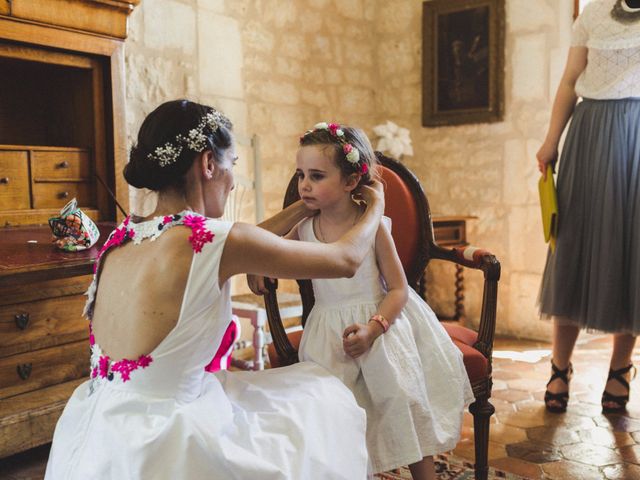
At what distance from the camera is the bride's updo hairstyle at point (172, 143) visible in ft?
4.15

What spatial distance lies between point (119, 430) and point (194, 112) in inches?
24.8

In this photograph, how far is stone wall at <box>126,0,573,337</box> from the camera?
3602 mm

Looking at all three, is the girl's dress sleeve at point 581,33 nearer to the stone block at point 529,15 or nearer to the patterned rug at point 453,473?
the stone block at point 529,15

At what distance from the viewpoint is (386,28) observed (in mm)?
4945

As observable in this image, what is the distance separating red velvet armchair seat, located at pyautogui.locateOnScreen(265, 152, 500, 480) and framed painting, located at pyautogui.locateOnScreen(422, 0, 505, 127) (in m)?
2.54

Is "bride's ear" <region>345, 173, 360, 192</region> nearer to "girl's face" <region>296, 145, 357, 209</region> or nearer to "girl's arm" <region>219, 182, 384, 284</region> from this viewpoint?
"girl's face" <region>296, 145, 357, 209</region>

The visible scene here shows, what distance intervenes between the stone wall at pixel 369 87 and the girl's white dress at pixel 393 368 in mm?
1928

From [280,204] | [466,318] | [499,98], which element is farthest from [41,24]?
[466,318]

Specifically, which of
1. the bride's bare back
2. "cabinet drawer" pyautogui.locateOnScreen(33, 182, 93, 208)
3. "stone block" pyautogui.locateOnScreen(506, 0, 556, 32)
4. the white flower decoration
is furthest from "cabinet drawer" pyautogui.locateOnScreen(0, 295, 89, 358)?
"stone block" pyautogui.locateOnScreen(506, 0, 556, 32)

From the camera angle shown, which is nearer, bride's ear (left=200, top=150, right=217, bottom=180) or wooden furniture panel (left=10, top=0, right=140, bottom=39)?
bride's ear (left=200, top=150, right=217, bottom=180)

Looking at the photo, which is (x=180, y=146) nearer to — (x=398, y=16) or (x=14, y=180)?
(x=14, y=180)

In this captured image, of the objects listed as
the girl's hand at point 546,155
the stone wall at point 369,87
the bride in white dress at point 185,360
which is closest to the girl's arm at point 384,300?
the bride in white dress at point 185,360

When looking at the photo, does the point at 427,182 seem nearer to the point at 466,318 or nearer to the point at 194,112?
the point at 466,318

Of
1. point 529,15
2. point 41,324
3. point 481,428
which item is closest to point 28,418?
point 41,324
